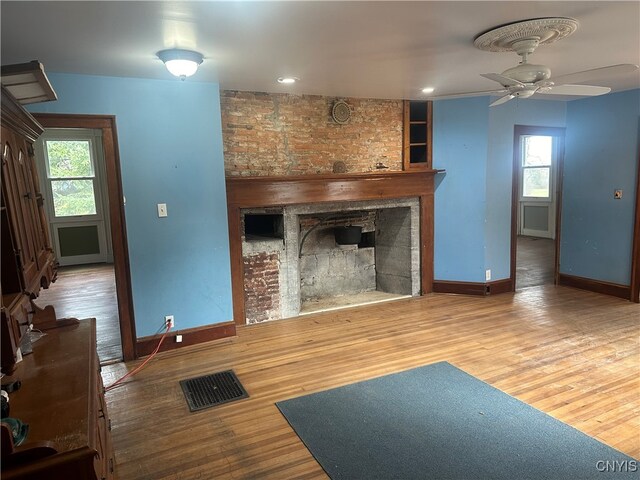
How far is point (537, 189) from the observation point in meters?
9.39

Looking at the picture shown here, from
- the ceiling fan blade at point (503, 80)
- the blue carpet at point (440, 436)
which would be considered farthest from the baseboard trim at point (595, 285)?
the ceiling fan blade at point (503, 80)

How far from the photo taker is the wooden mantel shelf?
13.7ft

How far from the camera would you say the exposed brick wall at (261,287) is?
439 centimetres

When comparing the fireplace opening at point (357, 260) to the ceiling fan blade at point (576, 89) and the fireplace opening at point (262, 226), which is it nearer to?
the fireplace opening at point (262, 226)

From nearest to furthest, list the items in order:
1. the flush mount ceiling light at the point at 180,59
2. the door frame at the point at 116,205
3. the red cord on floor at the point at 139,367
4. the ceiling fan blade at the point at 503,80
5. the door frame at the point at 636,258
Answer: the ceiling fan blade at the point at 503,80, the flush mount ceiling light at the point at 180,59, the red cord on floor at the point at 139,367, the door frame at the point at 116,205, the door frame at the point at 636,258

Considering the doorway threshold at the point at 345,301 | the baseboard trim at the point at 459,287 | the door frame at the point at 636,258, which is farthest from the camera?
the baseboard trim at the point at 459,287

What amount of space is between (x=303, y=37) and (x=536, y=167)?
8372 mm

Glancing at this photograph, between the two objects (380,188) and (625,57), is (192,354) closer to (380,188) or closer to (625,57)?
(380,188)

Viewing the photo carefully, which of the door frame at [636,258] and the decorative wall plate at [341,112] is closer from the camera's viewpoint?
the decorative wall plate at [341,112]

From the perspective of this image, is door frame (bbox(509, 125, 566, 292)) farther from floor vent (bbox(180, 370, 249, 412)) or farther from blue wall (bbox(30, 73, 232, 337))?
floor vent (bbox(180, 370, 249, 412))

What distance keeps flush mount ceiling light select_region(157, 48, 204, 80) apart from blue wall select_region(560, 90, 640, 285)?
472cm

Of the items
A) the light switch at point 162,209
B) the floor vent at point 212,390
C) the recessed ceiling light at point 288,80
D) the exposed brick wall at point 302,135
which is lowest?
the floor vent at point 212,390

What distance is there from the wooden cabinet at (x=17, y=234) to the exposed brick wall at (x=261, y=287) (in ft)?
7.47

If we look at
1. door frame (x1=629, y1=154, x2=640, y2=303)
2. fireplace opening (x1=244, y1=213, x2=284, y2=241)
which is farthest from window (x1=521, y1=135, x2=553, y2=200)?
fireplace opening (x1=244, y1=213, x2=284, y2=241)
